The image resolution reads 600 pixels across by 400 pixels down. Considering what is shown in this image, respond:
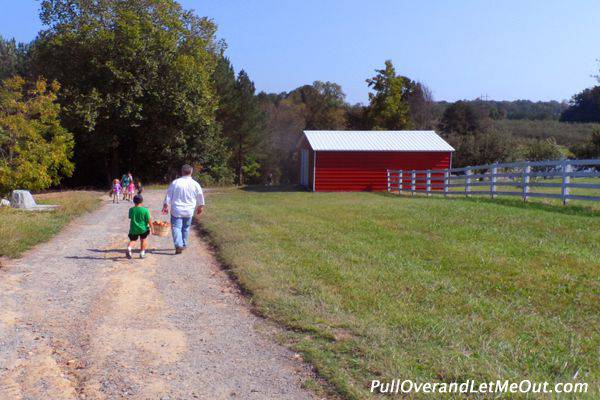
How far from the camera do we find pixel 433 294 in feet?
23.3

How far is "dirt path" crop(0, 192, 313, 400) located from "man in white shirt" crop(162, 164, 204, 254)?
1223mm

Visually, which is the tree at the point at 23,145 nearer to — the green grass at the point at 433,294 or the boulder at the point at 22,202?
the boulder at the point at 22,202

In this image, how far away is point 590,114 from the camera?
303 ft

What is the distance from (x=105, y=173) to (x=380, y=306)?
4236 centimetres

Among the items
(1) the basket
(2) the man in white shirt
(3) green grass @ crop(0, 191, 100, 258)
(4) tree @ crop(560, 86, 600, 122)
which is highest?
(4) tree @ crop(560, 86, 600, 122)

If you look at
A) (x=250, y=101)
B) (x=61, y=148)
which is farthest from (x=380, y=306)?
(x=250, y=101)

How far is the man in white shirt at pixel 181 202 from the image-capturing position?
10.9 m

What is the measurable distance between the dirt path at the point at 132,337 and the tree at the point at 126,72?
2929 centimetres

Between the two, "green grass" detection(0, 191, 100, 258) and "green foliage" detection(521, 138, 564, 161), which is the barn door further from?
"green grass" detection(0, 191, 100, 258)

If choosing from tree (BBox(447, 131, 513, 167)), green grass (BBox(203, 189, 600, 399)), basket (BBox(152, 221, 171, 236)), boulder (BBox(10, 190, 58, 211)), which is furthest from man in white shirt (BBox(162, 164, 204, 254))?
tree (BBox(447, 131, 513, 167))

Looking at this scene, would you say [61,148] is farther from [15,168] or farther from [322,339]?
[322,339]

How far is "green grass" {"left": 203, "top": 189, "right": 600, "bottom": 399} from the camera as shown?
16.0ft

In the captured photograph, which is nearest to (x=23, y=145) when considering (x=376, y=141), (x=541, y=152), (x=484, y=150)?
(x=376, y=141)

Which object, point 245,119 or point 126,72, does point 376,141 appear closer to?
point 126,72
